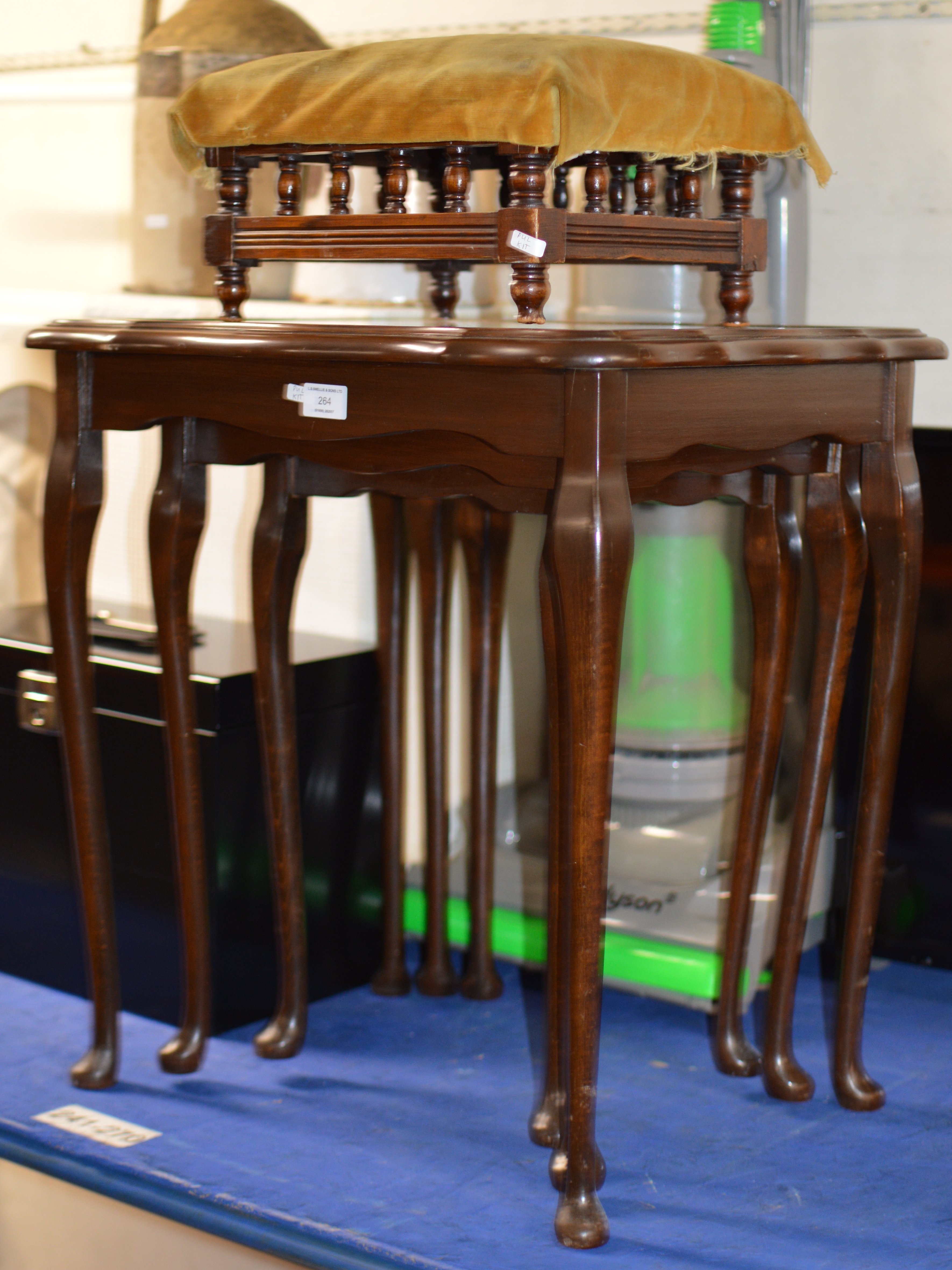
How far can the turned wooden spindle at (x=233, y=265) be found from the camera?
136cm

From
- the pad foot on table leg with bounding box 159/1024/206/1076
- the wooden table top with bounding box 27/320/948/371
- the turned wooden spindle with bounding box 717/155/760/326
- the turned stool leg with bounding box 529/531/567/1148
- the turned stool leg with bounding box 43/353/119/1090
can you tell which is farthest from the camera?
the pad foot on table leg with bounding box 159/1024/206/1076

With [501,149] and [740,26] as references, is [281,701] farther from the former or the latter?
[740,26]

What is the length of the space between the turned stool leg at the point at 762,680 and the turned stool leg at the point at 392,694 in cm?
42

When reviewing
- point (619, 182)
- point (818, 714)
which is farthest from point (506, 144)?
point (818, 714)

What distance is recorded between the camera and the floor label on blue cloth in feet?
4.61

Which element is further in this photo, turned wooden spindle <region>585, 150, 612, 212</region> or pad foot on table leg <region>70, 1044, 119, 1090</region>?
pad foot on table leg <region>70, 1044, 119, 1090</region>

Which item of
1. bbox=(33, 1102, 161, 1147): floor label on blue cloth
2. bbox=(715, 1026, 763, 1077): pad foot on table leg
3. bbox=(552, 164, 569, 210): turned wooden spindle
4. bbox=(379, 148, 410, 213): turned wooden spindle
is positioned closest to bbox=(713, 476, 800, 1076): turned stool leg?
bbox=(715, 1026, 763, 1077): pad foot on table leg

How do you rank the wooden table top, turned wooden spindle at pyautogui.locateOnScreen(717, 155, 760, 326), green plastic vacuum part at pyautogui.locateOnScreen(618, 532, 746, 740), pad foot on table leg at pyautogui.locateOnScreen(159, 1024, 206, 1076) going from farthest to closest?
green plastic vacuum part at pyautogui.locateOnScreen(618, 532, 746, 740) < pad foot on table leg at pyautogui.locateOnScreen(159, 1024, 206, 1076) < turned wooden spindle at pyautogui.locateOnScreen(717, 155, 760, 326) < the wooden table top

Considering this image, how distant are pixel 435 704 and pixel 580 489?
0.71 m

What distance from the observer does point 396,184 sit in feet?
4.06

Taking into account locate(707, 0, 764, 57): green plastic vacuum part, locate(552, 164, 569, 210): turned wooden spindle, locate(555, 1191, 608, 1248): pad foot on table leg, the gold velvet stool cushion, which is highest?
locate(707, 0, 764, 57): green plastic vacuum part

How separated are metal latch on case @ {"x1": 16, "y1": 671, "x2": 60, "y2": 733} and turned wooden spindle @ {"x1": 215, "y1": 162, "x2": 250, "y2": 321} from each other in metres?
0.53

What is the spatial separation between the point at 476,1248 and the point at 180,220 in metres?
1.43

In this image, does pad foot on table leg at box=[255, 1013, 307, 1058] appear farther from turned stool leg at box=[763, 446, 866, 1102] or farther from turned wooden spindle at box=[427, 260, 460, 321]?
turned wooden spindle at box=[427, 260, 460, 321]
